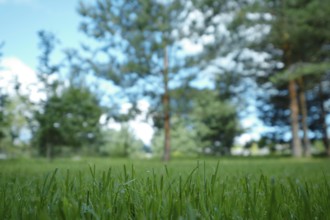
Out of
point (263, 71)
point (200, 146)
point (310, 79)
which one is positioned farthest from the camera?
point (200, 146)

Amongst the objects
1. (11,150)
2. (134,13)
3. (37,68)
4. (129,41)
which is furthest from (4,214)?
(11,150)

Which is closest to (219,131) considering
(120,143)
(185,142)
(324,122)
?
(185,142)

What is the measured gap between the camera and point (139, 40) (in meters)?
15.5

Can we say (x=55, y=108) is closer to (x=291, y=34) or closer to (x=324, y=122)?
(x=291, y=34)

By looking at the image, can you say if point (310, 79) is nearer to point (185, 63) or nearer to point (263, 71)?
point (263, 71)

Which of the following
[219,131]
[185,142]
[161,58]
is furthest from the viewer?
[185,142]

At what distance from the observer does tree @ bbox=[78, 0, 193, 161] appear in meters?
15.8

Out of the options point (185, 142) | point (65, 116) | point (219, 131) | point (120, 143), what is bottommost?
point (120, 143)

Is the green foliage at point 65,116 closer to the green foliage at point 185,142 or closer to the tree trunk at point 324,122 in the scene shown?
the tree trunk at point 324,122

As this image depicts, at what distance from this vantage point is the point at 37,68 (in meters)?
12.4

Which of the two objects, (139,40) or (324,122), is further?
(324,122)

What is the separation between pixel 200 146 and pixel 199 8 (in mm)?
31557

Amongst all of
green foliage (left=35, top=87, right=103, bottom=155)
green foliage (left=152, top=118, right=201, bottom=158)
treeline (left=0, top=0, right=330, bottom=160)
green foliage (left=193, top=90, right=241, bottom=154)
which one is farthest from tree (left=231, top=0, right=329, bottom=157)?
green foliage (left=152, top=118, right=201, bottom=158)

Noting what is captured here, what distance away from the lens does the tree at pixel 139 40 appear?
51.8ft
